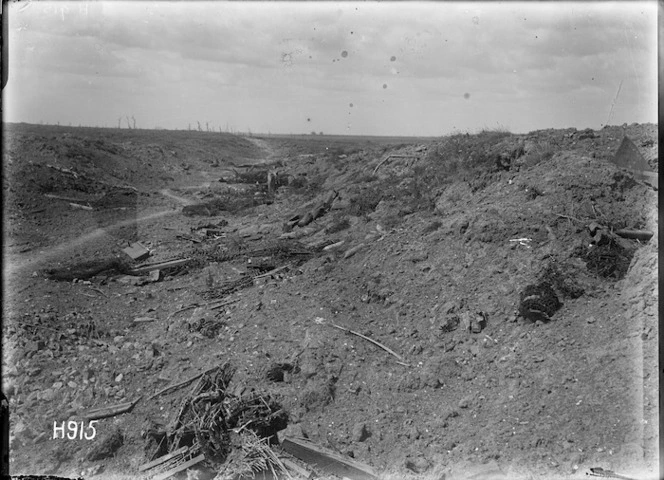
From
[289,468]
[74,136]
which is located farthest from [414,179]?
[74,136]

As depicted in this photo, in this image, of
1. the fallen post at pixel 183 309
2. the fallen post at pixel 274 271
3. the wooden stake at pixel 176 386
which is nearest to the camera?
the wooden stake at pixel 176 386

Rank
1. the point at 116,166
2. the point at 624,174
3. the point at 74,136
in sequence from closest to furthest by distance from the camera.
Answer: the point at 624,174 < the point at 116,166 < the point at 74,136

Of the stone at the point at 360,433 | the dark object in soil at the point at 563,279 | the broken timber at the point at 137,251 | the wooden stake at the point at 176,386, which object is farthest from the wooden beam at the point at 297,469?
the broken timber at the point at 137,251

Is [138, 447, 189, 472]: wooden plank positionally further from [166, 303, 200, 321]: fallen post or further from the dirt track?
[166, 303, 200, 321]: fallen post

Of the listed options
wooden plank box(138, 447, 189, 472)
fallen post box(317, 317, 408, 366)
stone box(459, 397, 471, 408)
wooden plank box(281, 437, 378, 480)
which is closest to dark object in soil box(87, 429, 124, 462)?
wooden plank box(138, 447, 189, 472)

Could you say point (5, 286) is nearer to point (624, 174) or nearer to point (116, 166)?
point (624, 174)

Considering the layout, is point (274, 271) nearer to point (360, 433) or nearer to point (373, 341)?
point (373, 341)

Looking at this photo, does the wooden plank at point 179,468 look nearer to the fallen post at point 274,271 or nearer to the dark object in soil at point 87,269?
the fallen post at point 274,271
